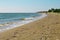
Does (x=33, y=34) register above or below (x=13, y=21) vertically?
above

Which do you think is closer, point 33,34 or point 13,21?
point 33,34

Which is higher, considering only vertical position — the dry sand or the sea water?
the dry sand

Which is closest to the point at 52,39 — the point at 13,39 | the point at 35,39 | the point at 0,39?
the point at 35,39

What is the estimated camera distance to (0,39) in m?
9.45

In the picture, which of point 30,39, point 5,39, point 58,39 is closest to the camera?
point 58,39

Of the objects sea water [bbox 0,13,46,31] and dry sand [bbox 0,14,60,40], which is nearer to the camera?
dry sand [bbox 0,14,60,40]

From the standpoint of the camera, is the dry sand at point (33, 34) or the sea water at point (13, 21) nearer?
the dry sand at point (33, 34)

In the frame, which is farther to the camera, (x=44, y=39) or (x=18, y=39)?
(x=18, y=39)

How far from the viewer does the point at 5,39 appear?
946 centimetres

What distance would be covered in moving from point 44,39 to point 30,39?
0.89 metres

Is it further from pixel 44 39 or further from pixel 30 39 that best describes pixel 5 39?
pixel 44 39

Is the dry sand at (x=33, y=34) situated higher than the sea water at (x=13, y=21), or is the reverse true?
the dry sand at (x=33, y=34)

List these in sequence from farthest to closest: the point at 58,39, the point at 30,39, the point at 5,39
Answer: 1. the point at 5,39
2. the point at 30,39
3. the point at 58,39

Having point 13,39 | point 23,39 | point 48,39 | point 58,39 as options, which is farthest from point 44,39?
point 13,39
